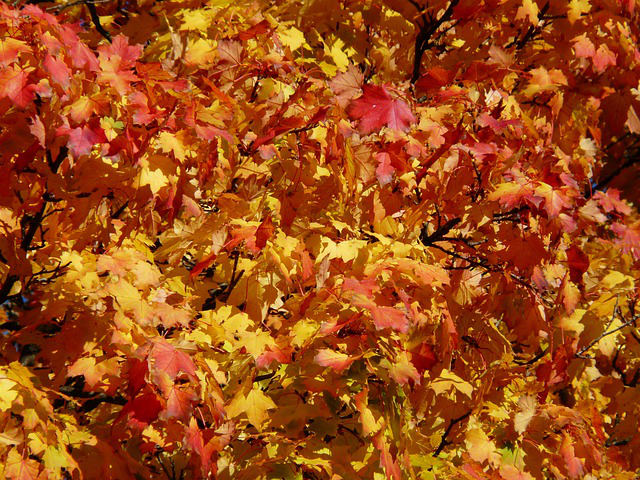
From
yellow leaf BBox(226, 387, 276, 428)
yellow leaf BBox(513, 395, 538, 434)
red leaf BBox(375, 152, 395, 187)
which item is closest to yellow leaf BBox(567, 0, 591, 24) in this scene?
red leaf BBox(375, 152, 395, 187)

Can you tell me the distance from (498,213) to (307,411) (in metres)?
1.29

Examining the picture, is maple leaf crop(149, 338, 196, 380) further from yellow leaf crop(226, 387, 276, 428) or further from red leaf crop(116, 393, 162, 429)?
yellow leaf crop(226, 387, 276, 428)

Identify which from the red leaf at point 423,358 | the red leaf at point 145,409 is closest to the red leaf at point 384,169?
the red leaf at point 423,358

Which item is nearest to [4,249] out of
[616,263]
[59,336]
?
[59,336]

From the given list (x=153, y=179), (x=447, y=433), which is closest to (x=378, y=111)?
(x=153, y=179)

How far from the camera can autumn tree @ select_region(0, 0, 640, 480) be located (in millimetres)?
2828

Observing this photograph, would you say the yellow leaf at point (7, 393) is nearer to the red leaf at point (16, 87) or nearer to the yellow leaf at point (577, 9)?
the red leaf at point (16, 87)

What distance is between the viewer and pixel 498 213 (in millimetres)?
3523

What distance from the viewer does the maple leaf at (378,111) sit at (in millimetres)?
2977

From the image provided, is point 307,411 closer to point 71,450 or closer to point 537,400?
point 71,450

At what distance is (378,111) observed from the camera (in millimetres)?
2990

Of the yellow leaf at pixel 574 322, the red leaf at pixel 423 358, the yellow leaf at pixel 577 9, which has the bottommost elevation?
the yellow leaf at pixel 574 322

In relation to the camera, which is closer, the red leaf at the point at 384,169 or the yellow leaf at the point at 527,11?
the red leaf at the point at 384,169

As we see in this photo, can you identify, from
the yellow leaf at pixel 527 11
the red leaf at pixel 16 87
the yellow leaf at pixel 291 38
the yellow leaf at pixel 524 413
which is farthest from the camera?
the yellow leaf at pixel 527 11
